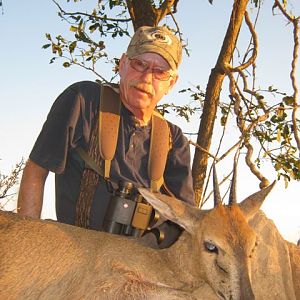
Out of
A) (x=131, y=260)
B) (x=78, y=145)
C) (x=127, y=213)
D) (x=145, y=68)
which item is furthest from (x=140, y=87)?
(x=131, y=260)

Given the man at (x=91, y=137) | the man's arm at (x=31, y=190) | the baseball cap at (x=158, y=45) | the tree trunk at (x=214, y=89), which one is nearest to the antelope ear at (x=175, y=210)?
the man at (x=91, y=137)

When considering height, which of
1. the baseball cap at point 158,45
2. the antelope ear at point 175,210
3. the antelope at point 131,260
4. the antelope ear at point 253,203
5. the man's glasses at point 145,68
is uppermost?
the baseball cap at point 158,45

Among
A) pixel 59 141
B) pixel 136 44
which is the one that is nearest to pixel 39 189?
pixel 59 141

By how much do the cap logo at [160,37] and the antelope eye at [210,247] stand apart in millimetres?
2601

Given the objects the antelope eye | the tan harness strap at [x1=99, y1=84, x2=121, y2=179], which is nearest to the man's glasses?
the tan harness strap at [x1=99, y1=84, x2=121, y2=179]

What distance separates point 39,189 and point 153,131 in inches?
63.7

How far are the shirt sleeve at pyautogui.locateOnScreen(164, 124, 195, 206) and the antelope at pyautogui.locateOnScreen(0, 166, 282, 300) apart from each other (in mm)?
1157

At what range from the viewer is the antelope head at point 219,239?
5480mm

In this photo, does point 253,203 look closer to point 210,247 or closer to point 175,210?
point 210,247

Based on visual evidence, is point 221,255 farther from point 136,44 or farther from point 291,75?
point 291,75

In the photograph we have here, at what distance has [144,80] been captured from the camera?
6797 millimetres

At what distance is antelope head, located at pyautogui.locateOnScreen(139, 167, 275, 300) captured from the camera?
548cm

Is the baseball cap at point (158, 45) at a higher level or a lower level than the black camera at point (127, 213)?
higher

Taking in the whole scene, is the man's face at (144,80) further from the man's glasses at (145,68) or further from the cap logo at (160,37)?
the cap logo at (160,37)
